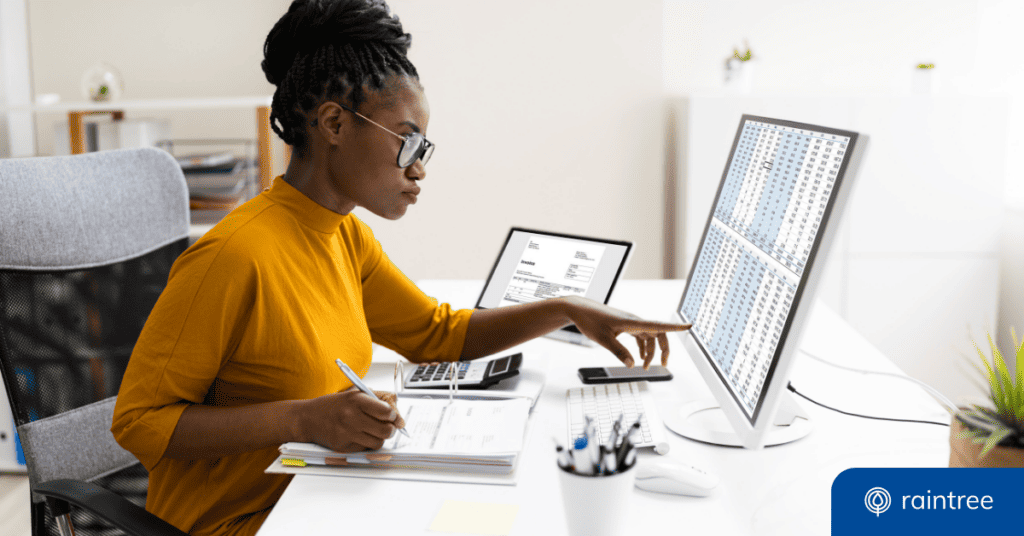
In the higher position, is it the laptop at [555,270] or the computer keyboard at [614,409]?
the laptop at [555,270]

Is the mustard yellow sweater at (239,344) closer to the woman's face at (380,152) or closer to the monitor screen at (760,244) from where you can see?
the woman's face at (380,152)

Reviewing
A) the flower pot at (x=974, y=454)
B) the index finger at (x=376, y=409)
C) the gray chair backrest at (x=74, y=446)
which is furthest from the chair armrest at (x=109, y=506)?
the flower pot at (x=974, y=454)

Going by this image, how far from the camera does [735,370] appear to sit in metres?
1.02

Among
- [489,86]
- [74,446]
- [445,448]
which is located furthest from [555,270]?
[489,86]

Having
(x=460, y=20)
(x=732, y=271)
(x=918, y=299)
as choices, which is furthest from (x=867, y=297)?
(x=732, y=271)

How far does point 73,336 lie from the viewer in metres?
1.27

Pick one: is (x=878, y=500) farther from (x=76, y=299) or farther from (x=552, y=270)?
(x=76, y=299)

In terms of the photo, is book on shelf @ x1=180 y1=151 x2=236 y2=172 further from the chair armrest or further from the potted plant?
the potted plant

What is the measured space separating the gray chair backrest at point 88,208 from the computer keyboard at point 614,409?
0.82 meters

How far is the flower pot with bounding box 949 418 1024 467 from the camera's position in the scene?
0.75m

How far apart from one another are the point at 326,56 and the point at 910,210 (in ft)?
8.12

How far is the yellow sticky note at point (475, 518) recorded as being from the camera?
0.85m

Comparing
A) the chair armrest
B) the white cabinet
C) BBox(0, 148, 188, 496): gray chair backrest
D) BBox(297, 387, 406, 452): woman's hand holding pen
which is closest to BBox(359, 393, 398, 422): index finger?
BBox(297, 387, 406, 452): woman's hand holding pen

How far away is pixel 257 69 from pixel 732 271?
237 centimetres
